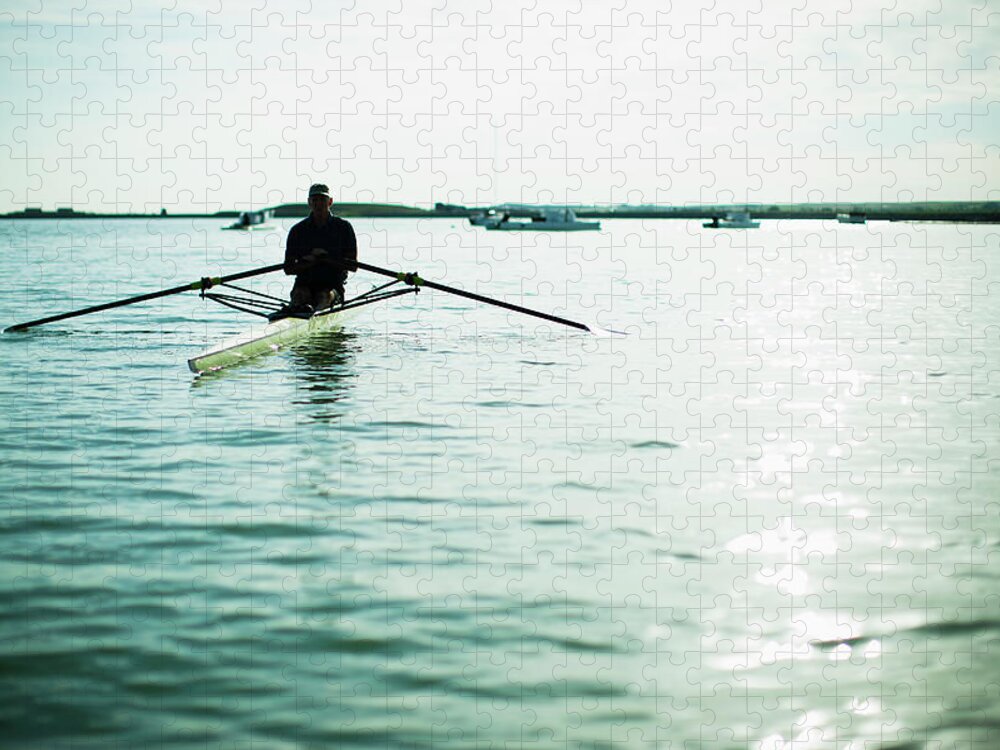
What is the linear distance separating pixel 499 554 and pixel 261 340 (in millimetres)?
9670

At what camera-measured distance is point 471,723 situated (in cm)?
491

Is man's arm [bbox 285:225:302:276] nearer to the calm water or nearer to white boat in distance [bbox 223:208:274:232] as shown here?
the calm water

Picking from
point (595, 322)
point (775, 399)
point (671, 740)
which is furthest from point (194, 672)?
point (595, 322)

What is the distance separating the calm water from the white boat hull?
0.34 m

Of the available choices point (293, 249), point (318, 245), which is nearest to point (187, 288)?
point (293, 249)

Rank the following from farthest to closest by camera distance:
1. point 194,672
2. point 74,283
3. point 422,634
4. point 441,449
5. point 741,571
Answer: point 74,283
point 441,449
point 741,571
point 422,634
point 194,672

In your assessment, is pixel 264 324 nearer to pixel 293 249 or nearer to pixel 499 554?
pixel 293 249

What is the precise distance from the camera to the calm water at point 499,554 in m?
5.04

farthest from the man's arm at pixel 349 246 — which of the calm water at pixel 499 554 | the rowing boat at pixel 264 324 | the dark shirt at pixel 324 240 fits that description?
the calm water at pixel 499 554

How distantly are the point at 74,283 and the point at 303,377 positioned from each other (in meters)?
24.1

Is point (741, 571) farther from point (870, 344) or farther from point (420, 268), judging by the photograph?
point (420, 268)

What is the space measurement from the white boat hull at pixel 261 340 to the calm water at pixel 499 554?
1.12 feet

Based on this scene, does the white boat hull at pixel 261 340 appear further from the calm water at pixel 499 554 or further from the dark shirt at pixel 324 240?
the dark shirt at pixel 324 240

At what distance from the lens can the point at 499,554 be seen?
7.29m
